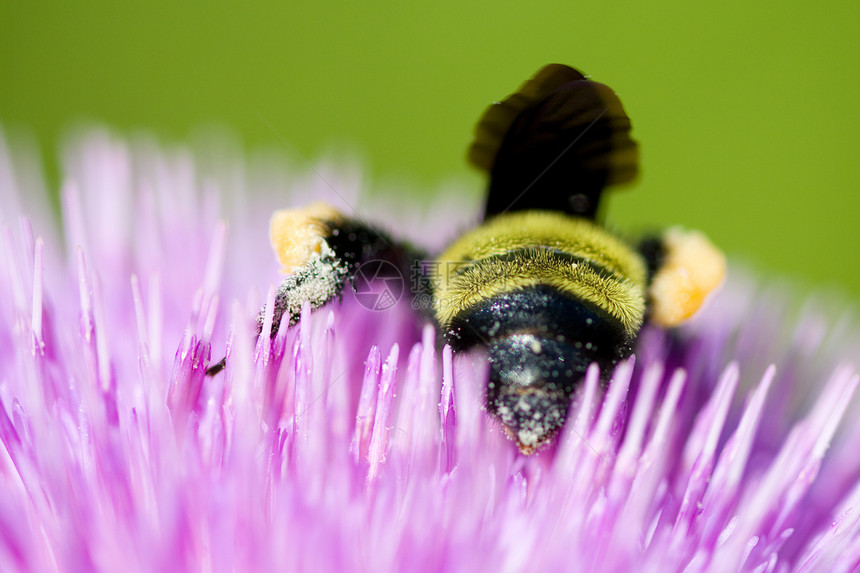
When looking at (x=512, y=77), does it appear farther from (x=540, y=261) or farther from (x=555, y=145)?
(x=540, y=261)

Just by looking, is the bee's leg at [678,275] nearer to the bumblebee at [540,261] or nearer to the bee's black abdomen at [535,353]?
the bumblebee at [540,261]

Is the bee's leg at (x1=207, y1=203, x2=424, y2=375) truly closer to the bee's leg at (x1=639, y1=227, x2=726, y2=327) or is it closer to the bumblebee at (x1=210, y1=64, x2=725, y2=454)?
the bumblebee at (x1=210, y1=64, x2=725, y2=454)

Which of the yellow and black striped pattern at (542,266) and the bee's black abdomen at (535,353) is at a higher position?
the yellow and black striped pattern at (542,266)

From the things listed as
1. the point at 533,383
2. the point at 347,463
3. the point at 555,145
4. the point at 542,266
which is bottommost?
the point at 347,463

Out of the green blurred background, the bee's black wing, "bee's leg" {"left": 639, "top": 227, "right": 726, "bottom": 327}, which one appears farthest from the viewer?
the green blurred background

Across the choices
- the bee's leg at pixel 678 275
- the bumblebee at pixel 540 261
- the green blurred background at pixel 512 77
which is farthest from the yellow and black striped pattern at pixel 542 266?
the green blurred background at pixel 512 77

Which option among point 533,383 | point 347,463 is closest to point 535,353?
point 533,383

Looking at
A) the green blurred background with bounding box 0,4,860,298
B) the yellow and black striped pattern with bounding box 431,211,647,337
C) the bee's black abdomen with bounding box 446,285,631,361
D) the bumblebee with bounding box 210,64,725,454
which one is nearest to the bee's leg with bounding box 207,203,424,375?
the bumblebee with bounding box 210,64,725,454
